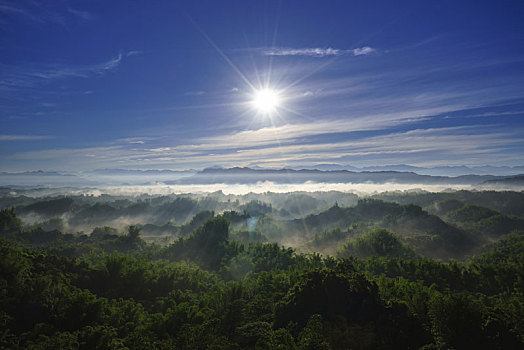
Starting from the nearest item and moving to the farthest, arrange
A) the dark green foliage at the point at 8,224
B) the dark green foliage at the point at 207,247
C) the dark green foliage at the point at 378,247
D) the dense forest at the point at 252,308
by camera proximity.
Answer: the dense forest at the point at 252,308
the dark green foliage at the point at 207,247
the dark green foliage at the point at 378,247
the dark green foliage at the point at 8,224

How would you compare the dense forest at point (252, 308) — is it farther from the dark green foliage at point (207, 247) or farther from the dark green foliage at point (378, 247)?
the dark green foliage at point (378, 247)

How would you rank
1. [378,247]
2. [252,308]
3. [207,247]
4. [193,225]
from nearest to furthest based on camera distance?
[252,308] → [207,247] → [378,247] → [193,225]

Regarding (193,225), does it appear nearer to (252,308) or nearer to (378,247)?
(378,247)

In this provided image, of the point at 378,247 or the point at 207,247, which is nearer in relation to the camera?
the point at 207,247

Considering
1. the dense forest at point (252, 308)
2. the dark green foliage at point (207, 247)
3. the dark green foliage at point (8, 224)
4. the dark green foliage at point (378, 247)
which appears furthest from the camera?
the dark green foliage at point (8, 224)

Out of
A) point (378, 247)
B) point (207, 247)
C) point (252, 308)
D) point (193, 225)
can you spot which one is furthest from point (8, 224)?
point (378, 247)

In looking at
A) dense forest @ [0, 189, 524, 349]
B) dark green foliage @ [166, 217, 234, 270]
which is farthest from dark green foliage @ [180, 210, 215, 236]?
dense forest @ [0, 189, 524, 349]

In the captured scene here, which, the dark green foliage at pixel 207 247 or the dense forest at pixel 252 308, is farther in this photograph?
the dark green foliage at pixel 207 247

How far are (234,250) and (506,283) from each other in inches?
2758

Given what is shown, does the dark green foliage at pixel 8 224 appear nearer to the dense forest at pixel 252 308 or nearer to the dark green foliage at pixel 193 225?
the dark green foliage at pixel 193 225

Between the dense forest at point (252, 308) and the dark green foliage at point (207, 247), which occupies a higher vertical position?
the dense forest at point (252, 308)

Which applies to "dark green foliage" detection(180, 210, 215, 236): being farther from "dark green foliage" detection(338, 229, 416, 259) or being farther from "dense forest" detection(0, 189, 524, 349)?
"dense forest" detection(0, 189, 524, 349)

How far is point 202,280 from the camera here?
58656 mm

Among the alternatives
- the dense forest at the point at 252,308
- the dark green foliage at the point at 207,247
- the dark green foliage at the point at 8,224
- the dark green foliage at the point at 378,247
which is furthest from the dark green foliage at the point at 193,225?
the dense forest at the point at 252,308
